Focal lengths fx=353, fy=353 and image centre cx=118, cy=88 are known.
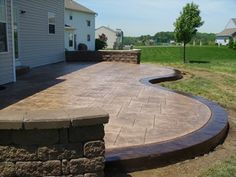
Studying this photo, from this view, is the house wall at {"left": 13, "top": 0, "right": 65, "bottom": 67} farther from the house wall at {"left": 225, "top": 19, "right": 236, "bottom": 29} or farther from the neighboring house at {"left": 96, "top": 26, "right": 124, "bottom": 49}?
the house wall at {"left": 225, "top": 19, "right": 236, "bottom": 29}

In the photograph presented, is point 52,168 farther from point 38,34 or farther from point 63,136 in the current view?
point 38,34

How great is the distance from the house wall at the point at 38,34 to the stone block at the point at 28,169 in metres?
10.3

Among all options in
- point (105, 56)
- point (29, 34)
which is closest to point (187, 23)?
point (105, 56)

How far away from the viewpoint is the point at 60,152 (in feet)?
10.8

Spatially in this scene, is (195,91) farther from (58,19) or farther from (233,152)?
(58,19)

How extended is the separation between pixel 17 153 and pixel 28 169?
0.18 metres

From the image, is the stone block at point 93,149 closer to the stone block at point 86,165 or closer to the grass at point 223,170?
the stone block at point 86,165

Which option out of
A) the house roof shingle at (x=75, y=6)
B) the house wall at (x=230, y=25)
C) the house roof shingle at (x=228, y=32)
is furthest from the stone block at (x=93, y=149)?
the house wall at (x=230, y=25)

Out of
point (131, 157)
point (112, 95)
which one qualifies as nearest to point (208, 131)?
point (131, 157)

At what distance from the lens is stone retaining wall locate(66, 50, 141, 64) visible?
726 inches

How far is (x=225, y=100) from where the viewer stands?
378 inches

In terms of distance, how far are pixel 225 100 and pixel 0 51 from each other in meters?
6.18

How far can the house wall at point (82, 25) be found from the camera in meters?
39.0

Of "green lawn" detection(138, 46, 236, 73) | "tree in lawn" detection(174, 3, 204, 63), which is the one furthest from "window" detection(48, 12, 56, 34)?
"tree in lawn" detection(174, 3, 204, 63)
